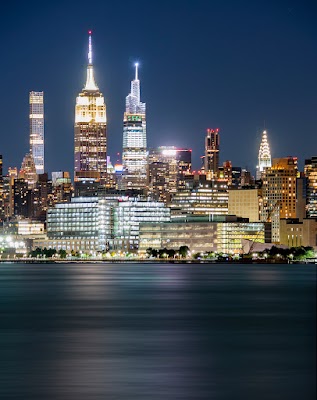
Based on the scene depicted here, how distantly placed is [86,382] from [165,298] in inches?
2131

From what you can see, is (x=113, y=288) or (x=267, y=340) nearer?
(x=267, y=340)

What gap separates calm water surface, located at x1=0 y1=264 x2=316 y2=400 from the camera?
42.6 m

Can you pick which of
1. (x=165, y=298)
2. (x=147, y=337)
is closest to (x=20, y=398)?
(x=147, y=337)

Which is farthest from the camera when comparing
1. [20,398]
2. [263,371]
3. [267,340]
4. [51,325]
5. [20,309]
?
[20,309]

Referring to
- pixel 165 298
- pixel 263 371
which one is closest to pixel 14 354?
pixel 263 371

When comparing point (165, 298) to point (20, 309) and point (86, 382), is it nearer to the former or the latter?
point (20, 309)

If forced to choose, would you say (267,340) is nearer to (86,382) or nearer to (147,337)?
(147,337)

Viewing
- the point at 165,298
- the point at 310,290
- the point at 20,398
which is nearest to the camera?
the point at 20,398

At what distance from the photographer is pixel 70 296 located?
10081cm

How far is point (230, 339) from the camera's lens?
61469 millimetres

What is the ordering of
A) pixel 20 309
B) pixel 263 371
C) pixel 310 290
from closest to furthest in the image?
pixel 263 371 < pixel 20 309 < pixel 310 290

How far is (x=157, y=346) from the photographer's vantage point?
186 ft

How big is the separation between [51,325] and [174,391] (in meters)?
28.9

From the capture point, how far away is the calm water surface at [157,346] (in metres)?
42.6
